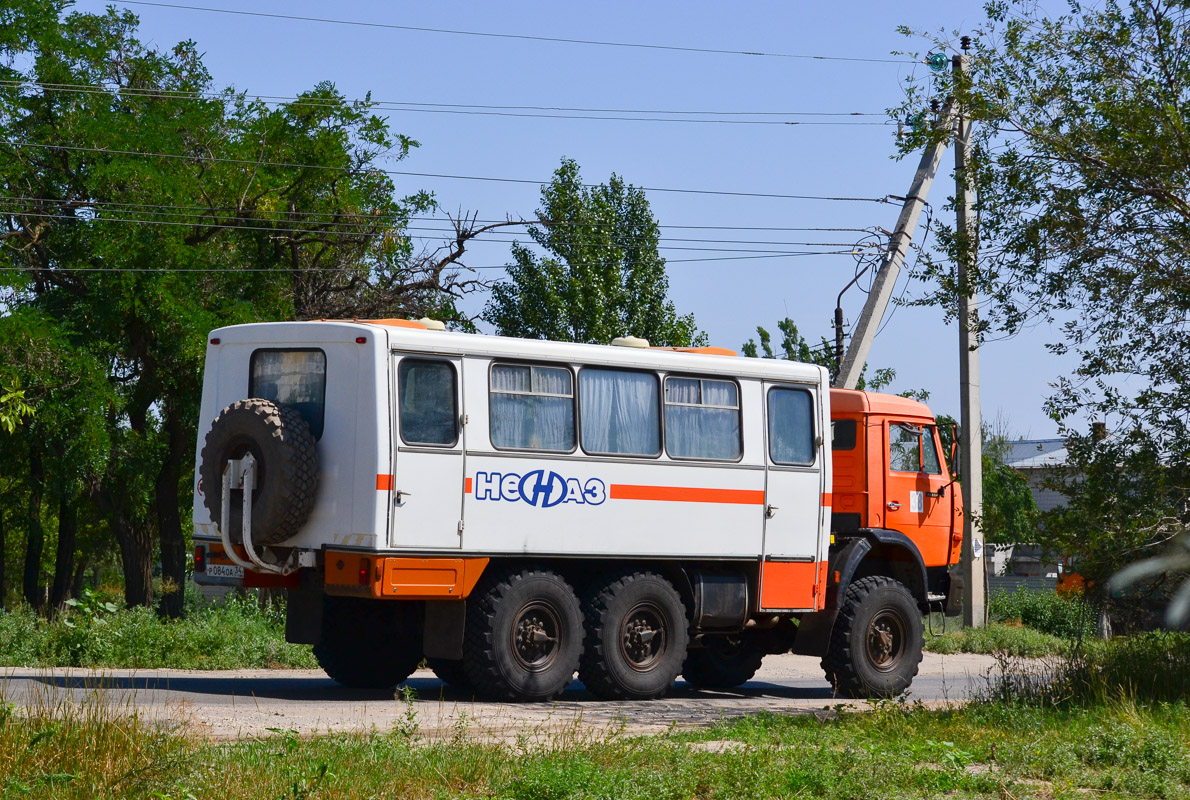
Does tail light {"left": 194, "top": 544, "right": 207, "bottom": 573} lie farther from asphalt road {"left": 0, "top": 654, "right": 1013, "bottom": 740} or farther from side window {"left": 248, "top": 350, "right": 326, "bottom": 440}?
side window {"left": 248, "top": 350, "right": 326, "bottom": 440}

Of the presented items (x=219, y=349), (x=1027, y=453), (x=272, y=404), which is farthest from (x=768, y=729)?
(x=1027, y=453)

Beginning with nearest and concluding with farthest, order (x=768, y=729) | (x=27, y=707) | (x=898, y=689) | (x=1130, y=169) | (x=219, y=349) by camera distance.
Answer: (x=27, y=707)
(x=768, y=729)
(x=1130, y=169)
(x=219, y=349)
(x=898, y=689)

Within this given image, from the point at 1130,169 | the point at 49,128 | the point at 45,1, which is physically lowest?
the point at 1130,169

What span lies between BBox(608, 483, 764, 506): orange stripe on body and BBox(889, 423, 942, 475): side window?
210cm

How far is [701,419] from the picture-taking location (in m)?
13.1

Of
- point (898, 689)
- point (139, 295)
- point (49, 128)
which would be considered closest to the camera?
point (898, 689)

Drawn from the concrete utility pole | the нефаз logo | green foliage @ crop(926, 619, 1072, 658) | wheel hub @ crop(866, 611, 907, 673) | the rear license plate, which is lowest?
green foliage @ crop(926, 619, 1072, 658)

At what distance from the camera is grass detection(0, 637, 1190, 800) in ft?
22.4

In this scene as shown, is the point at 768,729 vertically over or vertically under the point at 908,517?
under

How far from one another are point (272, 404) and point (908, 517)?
269 inches

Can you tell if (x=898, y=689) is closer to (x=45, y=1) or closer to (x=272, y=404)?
(x=272, y=404)

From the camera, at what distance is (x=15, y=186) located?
85.4 feet

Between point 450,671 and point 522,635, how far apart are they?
125 cm

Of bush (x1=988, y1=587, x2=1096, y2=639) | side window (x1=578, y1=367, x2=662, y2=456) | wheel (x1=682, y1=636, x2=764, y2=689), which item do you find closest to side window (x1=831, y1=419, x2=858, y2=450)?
wheel (x1=682, y1=636, x2=764, y2=689)
